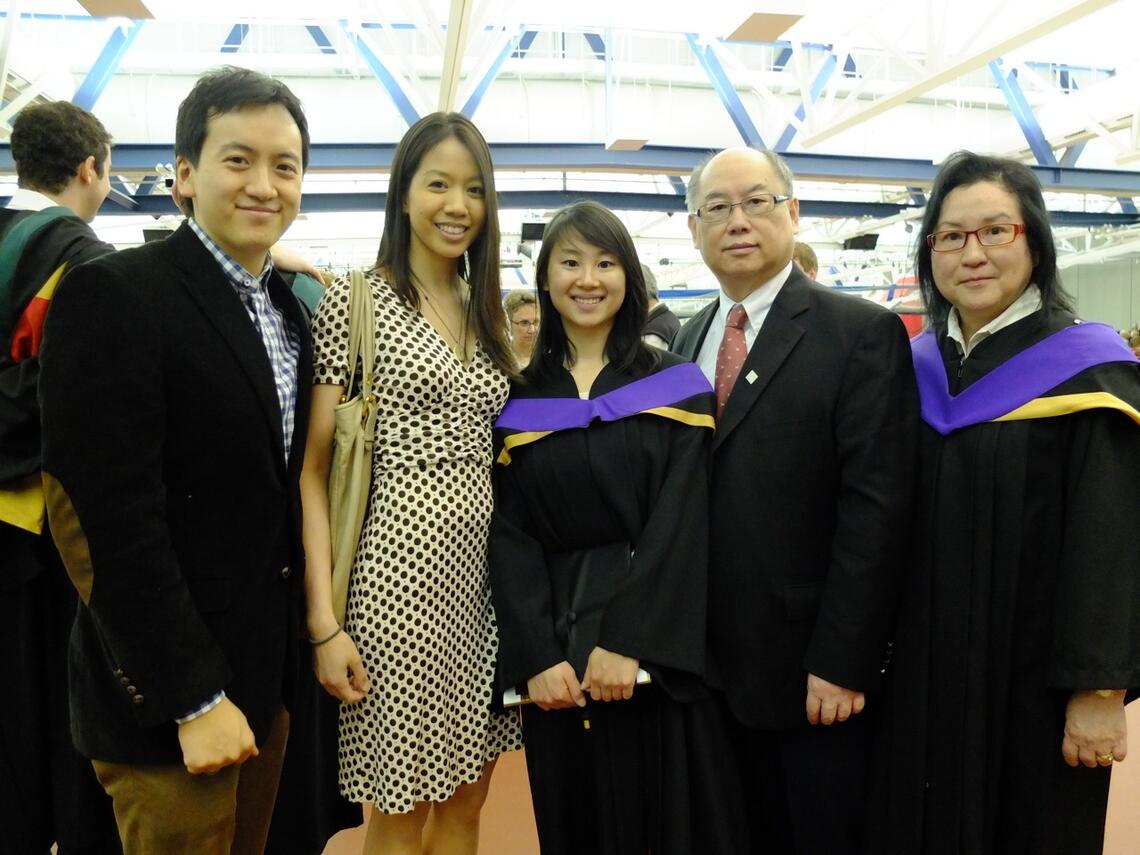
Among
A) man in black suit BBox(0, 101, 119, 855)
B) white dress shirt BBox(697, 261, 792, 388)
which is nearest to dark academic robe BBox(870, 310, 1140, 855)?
white dress shirt BBox(697, 261, 792, 388)

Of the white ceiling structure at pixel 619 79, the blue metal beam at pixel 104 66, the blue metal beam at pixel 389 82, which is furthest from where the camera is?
the blue metal beam at pixel 389 82

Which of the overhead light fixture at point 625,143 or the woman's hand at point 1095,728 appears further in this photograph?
the overhead light fixture at point 625,143

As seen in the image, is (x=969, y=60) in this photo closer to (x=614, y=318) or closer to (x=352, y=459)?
(x=614, y=318)

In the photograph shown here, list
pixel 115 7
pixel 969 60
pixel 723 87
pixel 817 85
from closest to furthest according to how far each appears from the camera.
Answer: pixel 115 7, pixel 969 60, pixel 723 87, pixel 817 85

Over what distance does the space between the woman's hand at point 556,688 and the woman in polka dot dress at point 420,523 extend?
0.14m

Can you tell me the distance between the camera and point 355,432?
195 centimetres

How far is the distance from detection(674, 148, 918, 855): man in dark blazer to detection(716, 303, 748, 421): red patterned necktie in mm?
11

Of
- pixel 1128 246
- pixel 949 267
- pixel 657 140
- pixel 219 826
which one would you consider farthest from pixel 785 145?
pixel 1128 246

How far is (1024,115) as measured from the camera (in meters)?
8.31

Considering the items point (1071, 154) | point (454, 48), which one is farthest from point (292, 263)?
point (1071, 154)

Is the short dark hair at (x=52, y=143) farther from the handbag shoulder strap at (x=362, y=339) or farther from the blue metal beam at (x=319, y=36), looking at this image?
the blue metal beam at (x=319, y=36)

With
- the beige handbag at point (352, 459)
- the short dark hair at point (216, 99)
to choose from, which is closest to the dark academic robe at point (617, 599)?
the beige handbag at point (352, 459)

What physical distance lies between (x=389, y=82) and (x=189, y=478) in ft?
19.6

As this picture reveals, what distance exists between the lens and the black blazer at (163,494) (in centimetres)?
143
